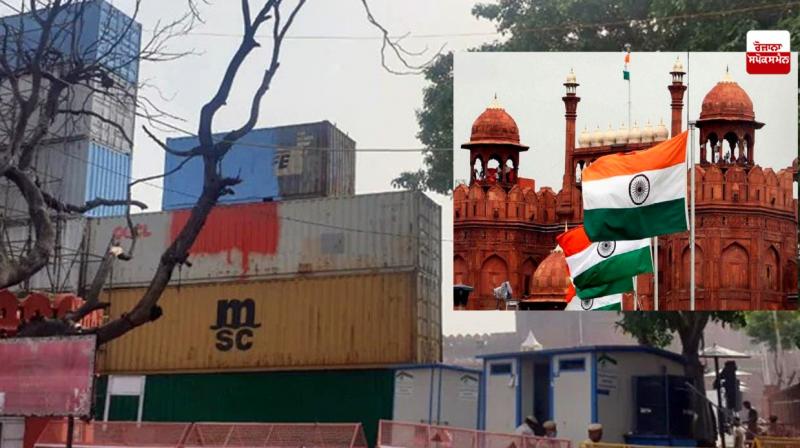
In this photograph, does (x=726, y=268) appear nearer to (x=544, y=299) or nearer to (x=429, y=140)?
(x=544, y=299)

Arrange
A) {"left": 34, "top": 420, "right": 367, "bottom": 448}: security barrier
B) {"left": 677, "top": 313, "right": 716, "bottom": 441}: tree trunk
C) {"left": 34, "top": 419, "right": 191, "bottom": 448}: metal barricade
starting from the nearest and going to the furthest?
{"left": 677, "top": 313, "right": 716, "bottom": 441}: tree trunk, {"left": 34, "top": 420, "right": 367, "bottom": 448}: security barrier, {"left": 34, "top": 419, "right": 191, "bottom": 448}: metal barricade

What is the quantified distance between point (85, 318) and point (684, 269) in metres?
7.84

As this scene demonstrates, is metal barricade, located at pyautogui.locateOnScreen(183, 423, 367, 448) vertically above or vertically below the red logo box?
below

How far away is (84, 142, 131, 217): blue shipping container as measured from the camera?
46.0 feet

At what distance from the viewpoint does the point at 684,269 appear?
12.1 metres

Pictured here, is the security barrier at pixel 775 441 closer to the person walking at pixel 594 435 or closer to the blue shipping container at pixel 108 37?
the person walking at pixel 594 435

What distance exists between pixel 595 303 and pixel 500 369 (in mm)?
1393

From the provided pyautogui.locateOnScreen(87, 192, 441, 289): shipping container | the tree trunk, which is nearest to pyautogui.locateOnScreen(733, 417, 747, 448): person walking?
the tree trunk

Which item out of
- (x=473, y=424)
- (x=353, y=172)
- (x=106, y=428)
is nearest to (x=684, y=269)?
(x=473, y=424)

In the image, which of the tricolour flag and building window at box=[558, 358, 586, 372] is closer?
building window at box=[558, 358, 586, 372]

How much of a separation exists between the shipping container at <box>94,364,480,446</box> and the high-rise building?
8.64ft

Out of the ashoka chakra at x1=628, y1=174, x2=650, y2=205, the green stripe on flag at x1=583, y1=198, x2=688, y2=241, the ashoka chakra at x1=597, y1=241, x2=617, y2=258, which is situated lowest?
the ashoka chakra at x1=597, y1=241, x2=617, y2=258

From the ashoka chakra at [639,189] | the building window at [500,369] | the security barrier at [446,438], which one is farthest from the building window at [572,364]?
the ashoka chakra at [639,189]

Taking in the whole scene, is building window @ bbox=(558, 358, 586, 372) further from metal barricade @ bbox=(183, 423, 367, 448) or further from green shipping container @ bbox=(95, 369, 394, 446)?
metal barricade @ bbox=(183, 423, 367, 448)
